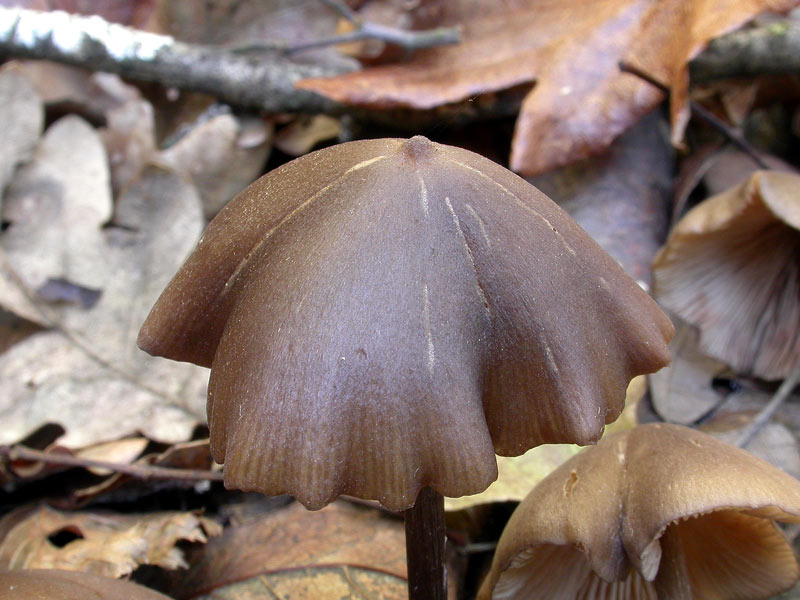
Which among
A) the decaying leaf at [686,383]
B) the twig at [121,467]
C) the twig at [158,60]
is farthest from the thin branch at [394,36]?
the twig at [121,467]

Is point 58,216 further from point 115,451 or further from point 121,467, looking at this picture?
point 121,467

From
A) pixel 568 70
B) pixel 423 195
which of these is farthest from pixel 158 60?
pixel 423 195

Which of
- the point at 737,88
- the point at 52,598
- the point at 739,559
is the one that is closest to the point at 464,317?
the point at 52,598

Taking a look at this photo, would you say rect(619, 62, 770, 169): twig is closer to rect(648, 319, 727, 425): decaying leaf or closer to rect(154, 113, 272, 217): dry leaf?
rect(648, 319, 727, 425): decaying leaf

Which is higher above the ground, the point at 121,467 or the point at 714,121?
the point at 714,121

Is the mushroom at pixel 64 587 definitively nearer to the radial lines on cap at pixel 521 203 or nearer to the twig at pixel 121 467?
the twig at pixel 121 467
